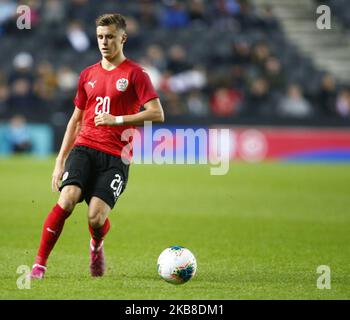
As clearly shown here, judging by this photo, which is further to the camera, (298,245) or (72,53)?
(72,53)

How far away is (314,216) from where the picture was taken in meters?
13.8

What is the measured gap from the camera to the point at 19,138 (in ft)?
74.4

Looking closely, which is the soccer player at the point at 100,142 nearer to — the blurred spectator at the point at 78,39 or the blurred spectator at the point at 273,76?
the blurred spectator at the point at 78,39

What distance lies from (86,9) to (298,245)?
16.4 meters

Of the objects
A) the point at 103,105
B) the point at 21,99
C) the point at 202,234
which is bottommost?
the point at 202,234

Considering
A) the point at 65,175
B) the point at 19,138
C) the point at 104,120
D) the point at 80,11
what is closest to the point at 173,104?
the point at 19,138

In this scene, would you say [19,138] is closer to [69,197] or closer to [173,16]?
[173,16]

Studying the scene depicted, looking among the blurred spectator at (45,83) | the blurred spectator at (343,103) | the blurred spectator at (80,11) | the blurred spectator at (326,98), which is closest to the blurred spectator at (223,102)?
the blurred spectator at (326,98)

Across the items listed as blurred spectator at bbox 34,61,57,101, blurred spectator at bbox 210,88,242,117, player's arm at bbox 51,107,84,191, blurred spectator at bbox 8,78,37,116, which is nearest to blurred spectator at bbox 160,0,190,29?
blurred spectator at bbox 210,88,242,117

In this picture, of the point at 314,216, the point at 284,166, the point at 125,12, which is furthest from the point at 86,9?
the point at 314,216

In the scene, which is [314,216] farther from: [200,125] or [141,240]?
[200,125]

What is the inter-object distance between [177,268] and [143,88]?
1605 mm

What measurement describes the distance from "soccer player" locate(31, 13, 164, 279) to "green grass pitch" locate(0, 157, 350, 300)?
42 centimetres

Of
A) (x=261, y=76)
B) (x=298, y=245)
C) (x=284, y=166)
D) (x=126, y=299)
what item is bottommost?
(x=126, y=299)
